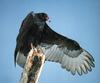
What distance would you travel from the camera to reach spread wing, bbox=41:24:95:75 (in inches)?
98.1

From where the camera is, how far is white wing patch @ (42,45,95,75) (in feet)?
8.24

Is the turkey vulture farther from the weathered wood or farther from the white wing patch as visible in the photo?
the weathered wood

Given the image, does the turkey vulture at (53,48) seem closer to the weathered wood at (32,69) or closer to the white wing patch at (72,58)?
the white wing patch at (72,58)

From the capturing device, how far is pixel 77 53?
258 cm

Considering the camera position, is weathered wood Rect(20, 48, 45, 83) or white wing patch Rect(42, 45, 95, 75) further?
white wing patch Rect(42, 45, 95, 75)

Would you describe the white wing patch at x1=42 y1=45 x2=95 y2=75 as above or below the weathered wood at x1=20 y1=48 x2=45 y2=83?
below

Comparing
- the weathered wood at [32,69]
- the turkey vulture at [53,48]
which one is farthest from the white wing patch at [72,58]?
the weathered wood at [32,69]

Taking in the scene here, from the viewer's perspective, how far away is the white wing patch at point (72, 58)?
2.51 metres

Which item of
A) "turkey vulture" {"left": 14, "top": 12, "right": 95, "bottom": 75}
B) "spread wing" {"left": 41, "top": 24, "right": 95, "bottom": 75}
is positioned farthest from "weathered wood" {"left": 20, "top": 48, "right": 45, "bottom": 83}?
"spread wing" {"left": 41, "top": 24, "right": 95, "bottom": 75}

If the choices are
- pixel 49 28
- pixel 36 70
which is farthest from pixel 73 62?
pixel 36 70

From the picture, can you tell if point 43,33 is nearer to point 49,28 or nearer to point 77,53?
point 49,28

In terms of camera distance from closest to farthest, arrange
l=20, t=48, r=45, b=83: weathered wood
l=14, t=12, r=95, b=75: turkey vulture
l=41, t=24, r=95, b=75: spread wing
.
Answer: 1. l=20, t=48, r=45, b=83: weathered wood
2. l=14, t=12, r=95, b=75: turkey vulture
3. l=41, t=24, r=95, b=75: spread wing

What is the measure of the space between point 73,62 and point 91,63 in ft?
0.43

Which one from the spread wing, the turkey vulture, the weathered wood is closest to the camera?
the weathered wood
